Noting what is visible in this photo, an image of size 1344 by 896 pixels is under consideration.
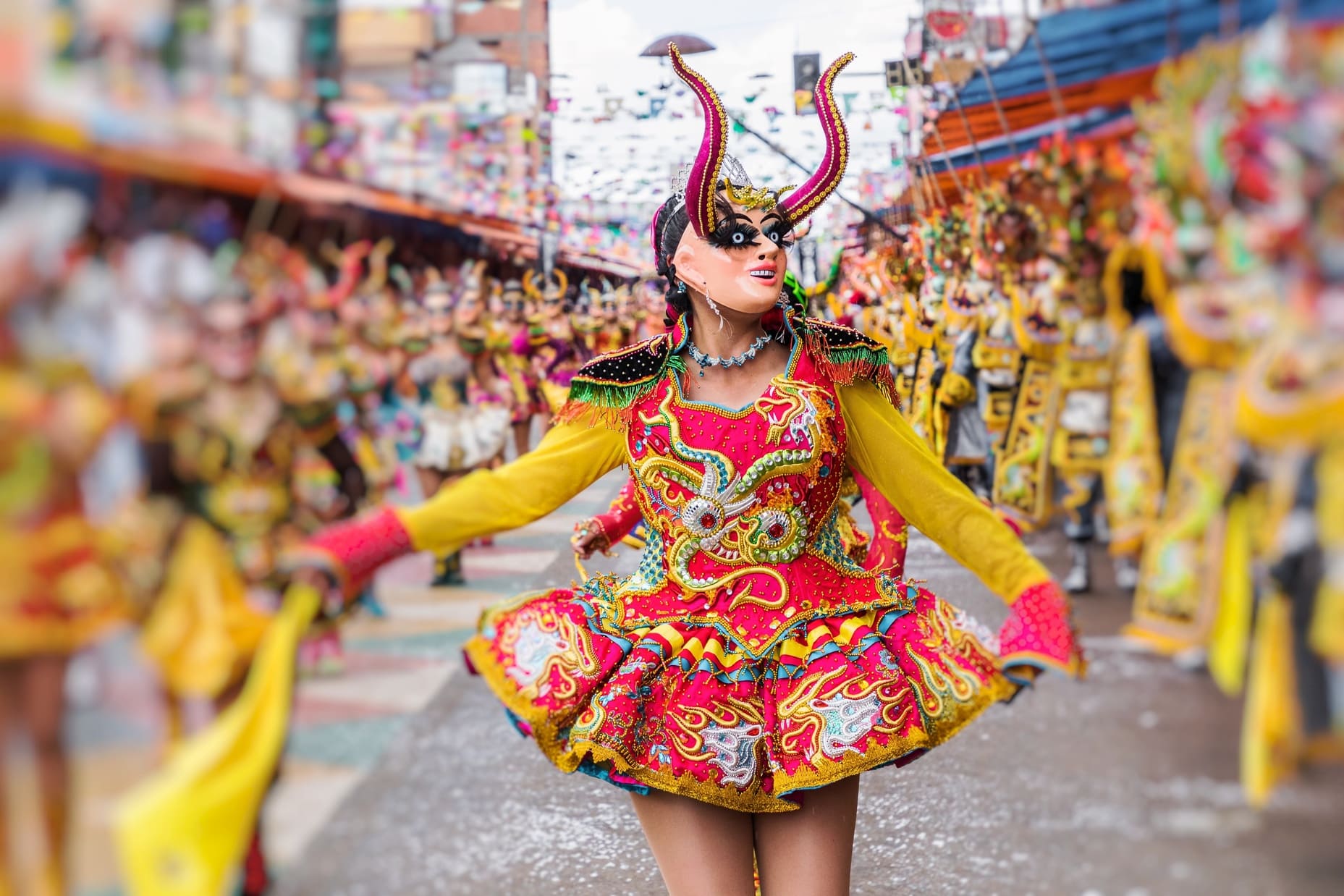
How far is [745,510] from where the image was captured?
2.31 m

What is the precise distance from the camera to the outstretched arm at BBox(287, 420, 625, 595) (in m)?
1.64

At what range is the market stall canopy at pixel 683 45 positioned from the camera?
266 centimetres

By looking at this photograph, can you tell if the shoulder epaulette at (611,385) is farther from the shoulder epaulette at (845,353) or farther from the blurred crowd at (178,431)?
the blurred crowd at (178,431)

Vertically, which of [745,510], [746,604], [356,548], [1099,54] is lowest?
[746,604]

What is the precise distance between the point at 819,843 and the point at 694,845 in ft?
A: 0.66

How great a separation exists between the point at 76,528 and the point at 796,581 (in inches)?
51.0

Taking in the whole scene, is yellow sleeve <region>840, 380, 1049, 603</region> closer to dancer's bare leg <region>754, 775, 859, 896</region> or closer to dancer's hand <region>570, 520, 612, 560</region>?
dancer's bare leg <region>754, 775, 859, 896</region>

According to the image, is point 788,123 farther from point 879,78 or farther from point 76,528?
point 76,528

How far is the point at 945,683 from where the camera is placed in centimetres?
213

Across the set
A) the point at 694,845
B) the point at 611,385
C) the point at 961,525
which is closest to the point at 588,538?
the point at 611,385

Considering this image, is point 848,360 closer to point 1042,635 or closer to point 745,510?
point 745,510

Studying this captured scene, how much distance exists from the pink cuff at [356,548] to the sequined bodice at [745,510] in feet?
2.18

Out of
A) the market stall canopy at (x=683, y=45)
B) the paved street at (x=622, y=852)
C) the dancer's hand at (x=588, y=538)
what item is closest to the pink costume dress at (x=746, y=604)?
the paved street at (x=622, y=852)

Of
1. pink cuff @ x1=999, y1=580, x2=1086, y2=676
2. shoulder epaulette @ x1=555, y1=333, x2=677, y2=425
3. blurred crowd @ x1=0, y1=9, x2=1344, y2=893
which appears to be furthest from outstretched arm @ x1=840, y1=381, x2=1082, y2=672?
shoulder epaulette @ x1=555, y1=333, x2=677, y2=425
